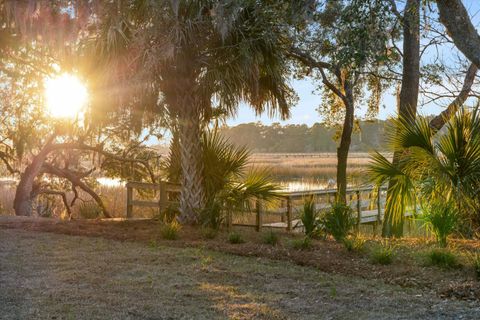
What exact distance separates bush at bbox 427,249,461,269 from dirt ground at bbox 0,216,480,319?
5.5 inches

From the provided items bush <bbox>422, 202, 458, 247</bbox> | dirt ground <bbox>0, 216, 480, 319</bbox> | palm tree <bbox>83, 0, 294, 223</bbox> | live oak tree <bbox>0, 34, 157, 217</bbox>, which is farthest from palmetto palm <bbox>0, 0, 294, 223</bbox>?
live oak tree <bbox>0, 34, 157, 217</bbox>

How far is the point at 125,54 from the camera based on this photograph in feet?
34.1

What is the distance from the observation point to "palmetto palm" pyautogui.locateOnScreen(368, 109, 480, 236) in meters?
8.53

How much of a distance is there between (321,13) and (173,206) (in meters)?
5.26

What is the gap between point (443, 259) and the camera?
728 centimetres

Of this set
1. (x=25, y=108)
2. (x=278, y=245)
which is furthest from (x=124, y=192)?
(x=278, y=245)

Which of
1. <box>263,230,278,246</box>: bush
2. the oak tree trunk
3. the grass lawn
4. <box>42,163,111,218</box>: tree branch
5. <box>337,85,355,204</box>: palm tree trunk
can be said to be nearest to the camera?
the grass lawn

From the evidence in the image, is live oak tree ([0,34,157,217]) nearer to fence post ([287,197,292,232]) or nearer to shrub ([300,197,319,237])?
fence post ([287,197,292,232])

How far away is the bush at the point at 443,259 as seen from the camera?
720 cm

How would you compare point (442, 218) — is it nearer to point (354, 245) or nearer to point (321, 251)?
point (354, 245)

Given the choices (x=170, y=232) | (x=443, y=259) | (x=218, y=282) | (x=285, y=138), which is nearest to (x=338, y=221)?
(x=443, y=259)

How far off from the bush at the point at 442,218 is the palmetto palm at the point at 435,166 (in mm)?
211

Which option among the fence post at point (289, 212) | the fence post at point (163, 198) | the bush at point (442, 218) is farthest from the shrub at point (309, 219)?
the fence post at point (163, 198)

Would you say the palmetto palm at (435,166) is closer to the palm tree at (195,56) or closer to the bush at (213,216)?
the palm tree at (195,56)
